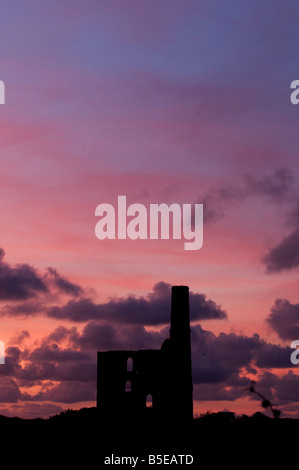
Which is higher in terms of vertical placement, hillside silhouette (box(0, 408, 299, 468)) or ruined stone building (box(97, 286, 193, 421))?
ruined stone building (box(97, 286, 193, 421))

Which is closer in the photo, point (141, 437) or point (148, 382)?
point (141, 437)

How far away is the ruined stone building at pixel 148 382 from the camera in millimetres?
35562

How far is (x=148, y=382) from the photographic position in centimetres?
3591

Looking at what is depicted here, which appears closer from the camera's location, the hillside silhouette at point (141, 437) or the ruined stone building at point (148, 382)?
the hillside silhouette at point (141, 437)

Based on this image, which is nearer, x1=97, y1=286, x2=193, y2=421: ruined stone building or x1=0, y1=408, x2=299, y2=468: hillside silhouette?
x1=0, y1=408, x2=299, y2=468: hillside silhouette

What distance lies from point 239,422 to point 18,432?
12001 mm

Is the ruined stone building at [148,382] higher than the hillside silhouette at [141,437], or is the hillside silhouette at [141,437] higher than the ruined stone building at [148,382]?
the ruined stone building at [148,382]

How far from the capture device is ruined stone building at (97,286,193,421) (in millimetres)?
35562

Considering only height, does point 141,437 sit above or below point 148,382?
below

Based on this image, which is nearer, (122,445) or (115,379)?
(122,445)
